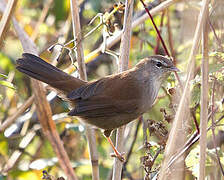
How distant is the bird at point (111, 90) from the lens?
122 inches

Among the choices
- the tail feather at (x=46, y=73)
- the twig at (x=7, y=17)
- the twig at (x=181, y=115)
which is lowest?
the twig at (x=181, y=115)

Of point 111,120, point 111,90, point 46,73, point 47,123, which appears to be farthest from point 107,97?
point 47,123

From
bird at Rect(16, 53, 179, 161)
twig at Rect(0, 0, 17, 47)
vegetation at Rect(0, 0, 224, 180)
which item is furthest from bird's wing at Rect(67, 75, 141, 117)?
twig at Rect(0, 0, 17, 47)

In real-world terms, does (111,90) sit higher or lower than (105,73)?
lower

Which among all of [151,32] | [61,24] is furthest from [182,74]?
[61,24]

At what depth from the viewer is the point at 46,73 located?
3.10m

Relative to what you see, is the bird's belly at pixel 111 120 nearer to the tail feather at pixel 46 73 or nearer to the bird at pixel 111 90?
the bird at pixel 111 90

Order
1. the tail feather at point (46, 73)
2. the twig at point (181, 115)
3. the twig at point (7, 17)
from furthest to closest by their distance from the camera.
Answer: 1. the tail feather at point (46, 73)
2. the twig at point (7, 17)
3. the twig at point (181, 115)

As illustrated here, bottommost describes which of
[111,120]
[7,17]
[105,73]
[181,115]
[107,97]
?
[181,115]

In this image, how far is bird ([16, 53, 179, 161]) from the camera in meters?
3.09

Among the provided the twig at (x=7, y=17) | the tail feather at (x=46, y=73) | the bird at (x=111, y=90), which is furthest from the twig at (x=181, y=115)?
the twig at (x=7, y=17)

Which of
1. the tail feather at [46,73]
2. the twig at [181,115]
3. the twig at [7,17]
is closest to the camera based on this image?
the twig at [181,115]

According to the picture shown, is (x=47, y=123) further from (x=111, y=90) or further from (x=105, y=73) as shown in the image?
(x=105, y=73)

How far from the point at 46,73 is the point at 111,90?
0.52 meters
